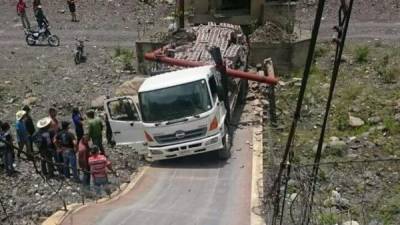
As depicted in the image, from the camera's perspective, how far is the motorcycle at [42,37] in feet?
83.1

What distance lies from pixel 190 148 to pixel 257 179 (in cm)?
210

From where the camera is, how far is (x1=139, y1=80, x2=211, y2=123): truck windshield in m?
14.5

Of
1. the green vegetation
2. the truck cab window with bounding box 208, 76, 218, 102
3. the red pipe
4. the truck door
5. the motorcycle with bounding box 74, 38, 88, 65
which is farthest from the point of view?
the motorcycle with bounding box 74, 38, 88, 65

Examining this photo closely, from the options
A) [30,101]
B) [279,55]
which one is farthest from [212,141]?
[279,55]

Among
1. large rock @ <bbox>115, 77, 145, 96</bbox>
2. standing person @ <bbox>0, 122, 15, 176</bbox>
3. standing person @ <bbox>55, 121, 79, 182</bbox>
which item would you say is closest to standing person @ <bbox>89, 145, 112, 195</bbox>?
standing person @ <bbox>55, 121, 79, 182</bbox>

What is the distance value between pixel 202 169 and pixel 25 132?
373cm

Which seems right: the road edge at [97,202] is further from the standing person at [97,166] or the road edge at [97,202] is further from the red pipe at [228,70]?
the red pipe at [228,70]

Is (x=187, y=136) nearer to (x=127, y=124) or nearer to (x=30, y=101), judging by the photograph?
(x=127, y=124)

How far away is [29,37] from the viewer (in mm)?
25438

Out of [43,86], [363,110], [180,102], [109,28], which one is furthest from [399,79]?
[109,28]

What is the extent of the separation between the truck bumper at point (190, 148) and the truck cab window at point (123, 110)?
0.97 meters

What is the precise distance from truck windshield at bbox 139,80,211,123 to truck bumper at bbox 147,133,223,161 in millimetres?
599

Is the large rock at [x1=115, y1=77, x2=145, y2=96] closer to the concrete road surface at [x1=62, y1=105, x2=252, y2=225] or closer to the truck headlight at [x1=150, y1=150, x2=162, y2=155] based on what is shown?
the concrete road surface at [x1=62, y1=105, x2=252, y2=225]

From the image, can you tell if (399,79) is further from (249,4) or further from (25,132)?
(25,132)
